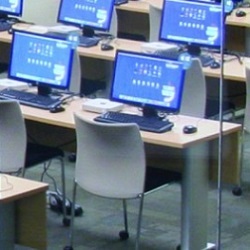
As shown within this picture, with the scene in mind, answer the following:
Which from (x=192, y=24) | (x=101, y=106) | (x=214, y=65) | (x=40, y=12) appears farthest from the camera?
(x=40, y=12)

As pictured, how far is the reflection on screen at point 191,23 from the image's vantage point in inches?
262

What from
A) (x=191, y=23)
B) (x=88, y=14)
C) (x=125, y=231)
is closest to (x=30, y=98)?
(x=125, y=231)

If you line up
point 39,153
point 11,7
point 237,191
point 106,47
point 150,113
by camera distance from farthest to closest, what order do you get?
point 11,7 → point 106,47 → point 237,191 → point 39,153 → point 150,113

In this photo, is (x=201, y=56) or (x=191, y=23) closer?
(x=201, y=56)

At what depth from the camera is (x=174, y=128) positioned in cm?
507

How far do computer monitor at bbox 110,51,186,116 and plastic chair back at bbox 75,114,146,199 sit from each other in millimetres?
436

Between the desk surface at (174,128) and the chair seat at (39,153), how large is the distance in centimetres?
23

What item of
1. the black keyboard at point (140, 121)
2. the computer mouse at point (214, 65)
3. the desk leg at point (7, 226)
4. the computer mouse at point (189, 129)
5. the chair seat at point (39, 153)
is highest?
the computer mouse at point (214, 65)

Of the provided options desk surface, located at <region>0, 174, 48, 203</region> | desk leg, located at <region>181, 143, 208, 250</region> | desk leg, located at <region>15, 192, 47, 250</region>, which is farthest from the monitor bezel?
desk leg, located at <region>15, 192, 47, 250</region>

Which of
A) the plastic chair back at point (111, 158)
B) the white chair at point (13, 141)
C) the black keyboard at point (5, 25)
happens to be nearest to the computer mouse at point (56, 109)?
the white chair at point (13, 141)

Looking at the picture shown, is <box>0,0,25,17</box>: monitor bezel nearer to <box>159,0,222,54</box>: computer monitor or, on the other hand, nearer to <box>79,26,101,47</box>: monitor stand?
<box>79,26,101,47</box>: monitor stand

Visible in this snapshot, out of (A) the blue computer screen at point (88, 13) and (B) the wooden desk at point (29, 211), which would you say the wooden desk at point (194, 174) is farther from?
(A) the blue computer screen at point (88, 13)

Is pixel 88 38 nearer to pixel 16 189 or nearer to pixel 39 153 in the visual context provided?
pixel 39 153

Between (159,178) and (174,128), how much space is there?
0.26 meters
